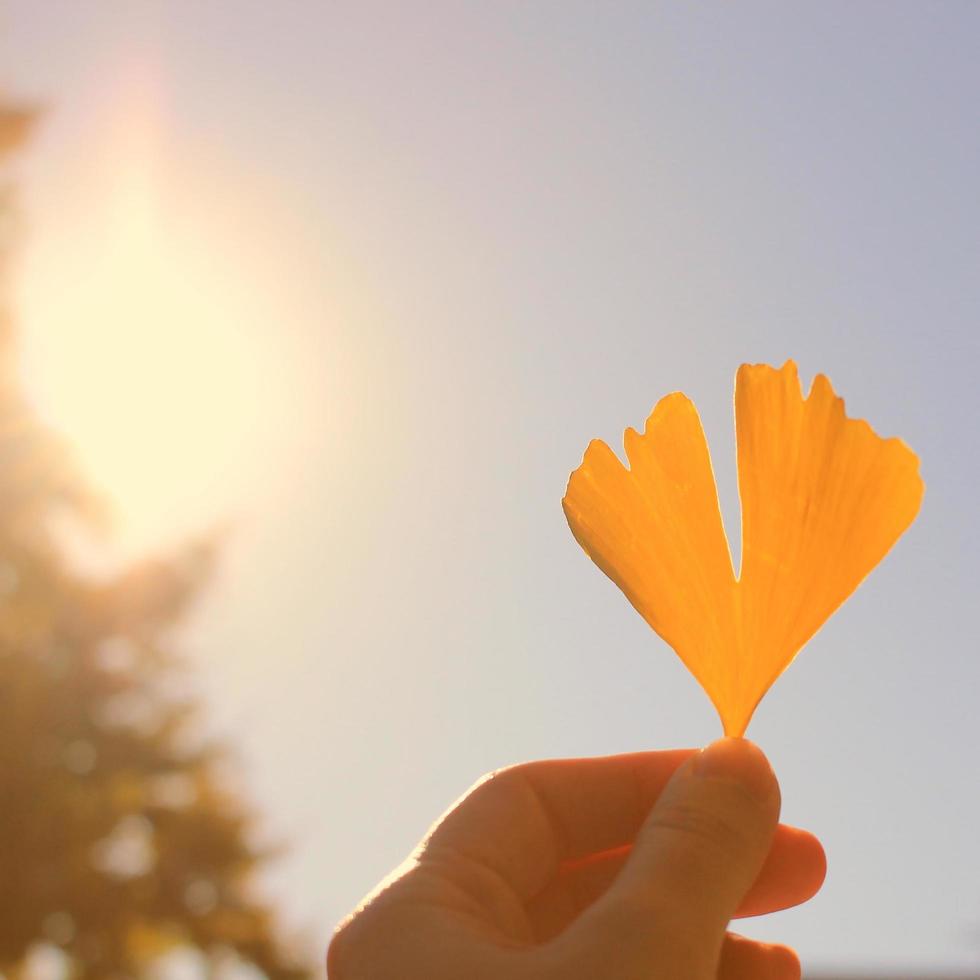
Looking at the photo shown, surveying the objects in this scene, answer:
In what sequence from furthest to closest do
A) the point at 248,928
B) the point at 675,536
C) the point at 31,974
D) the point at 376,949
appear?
the point at 248,928
the point at 31,974
the point at 675,536
the point at 376,949

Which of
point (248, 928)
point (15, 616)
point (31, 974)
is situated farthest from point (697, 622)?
point (248, 928)

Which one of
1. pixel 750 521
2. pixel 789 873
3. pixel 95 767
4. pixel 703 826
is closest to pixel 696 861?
pixel 703 826

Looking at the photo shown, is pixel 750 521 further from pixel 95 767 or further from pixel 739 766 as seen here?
pixel 95 767

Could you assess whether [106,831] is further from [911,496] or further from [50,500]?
[911,496]

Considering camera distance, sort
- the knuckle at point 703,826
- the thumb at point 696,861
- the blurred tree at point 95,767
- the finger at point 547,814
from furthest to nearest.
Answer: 1. the blurred tree at point 95,767
2. the finger at point 547,814
3. the knuckle at point 703,826
4. the thumb at point 696,861

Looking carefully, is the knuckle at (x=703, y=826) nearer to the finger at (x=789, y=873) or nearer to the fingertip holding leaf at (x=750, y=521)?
the fingertip holding leaf at (x=750, y=521)

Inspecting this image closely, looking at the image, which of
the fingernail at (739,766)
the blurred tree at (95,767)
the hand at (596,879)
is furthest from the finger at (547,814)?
the blurred tree at (95,767)
